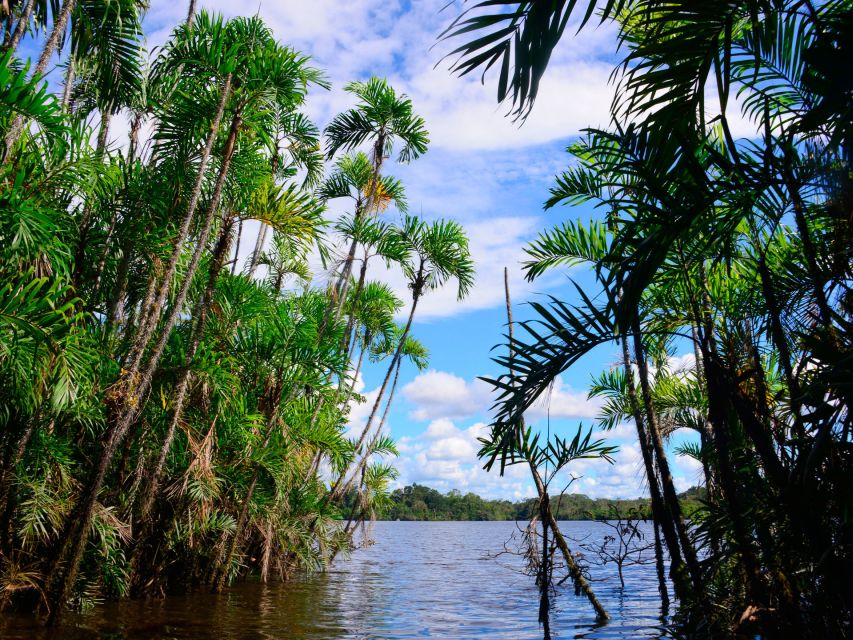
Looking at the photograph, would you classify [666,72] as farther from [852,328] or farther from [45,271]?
[45,271]

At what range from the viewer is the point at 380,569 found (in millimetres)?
15852

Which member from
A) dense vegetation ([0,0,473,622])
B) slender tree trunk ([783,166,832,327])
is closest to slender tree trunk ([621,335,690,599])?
slender tree trunk ([783,166,832,327])

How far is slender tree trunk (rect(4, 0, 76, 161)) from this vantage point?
5.47 m

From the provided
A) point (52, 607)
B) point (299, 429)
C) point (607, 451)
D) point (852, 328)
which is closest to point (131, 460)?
point (52, 607)

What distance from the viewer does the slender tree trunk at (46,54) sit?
18.0 feet

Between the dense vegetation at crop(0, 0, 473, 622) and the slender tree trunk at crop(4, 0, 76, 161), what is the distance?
2 centimetres

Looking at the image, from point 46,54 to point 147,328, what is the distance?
9.45ft

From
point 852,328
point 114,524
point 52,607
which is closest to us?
point 852,328

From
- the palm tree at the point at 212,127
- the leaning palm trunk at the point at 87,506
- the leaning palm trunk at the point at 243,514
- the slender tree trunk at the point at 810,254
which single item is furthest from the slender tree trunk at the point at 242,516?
the slender tree trunk at the point at 810,254

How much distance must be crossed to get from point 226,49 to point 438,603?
8755mm

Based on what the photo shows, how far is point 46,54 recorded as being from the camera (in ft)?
19.0

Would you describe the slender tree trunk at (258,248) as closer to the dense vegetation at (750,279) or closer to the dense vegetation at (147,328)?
the dense vegetation at (147,328)

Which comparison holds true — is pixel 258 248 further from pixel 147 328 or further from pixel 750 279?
pixel 750 279

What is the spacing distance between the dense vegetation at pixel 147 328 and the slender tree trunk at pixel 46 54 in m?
0.02
